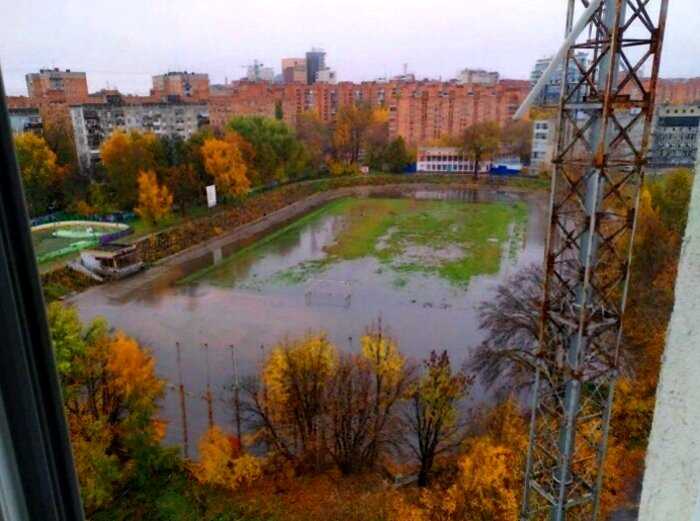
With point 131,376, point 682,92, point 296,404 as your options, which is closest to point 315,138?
point 682,92

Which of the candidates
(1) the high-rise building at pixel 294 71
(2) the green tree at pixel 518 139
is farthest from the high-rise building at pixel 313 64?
(2) the green tree at pixel 518 139

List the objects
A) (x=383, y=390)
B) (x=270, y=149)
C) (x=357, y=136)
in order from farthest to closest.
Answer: (x=357, y=136), (x=270, y=149), (x=383, y=390)

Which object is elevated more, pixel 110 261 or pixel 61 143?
pixel 61 143

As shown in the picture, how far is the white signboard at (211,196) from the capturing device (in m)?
13.9

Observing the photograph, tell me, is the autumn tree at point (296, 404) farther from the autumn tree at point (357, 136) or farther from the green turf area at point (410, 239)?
the autumn tree at point (357, 136)

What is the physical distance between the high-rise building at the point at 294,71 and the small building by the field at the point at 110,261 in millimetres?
29654

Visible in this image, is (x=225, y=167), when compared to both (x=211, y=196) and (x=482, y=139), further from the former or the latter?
(x=482, y=139)

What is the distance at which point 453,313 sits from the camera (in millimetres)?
8047

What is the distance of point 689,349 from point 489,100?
2402cm

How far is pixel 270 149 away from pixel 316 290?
352 inches

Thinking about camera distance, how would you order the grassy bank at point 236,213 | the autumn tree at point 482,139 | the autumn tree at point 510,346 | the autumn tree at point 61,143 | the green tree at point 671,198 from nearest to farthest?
the autumn tree at point 510,346
the green tree at point 671,198
the grassy bank at point 236,213
the autumn tree at point 61,143
the autumn tree at point 482,139

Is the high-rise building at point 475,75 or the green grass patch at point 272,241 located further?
the high-rise building at point 475,75

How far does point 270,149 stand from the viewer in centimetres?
1702

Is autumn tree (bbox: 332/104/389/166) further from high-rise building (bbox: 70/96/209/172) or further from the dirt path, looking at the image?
high-rise building (bbox: 70/96/209/172)
